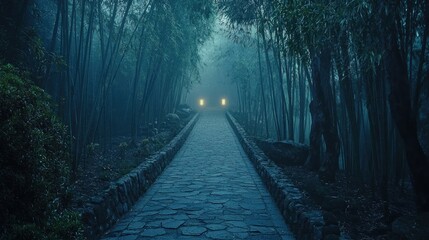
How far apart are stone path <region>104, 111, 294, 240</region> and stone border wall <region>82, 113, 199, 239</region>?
11 cm

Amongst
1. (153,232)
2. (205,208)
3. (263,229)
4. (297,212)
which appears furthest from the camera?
(205,208)

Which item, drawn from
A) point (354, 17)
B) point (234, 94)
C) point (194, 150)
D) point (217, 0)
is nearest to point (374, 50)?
point (354, 17)

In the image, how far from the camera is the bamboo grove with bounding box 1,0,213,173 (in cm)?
579

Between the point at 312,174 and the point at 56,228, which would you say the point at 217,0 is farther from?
the point at 56,228

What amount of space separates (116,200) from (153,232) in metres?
0.78

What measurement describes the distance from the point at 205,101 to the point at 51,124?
37.9 metres

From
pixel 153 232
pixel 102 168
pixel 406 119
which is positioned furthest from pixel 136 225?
pixel 406 119

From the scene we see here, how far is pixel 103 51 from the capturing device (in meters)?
7.72

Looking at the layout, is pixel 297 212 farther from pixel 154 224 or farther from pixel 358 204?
Result: pixel 154 224

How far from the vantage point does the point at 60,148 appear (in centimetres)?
361

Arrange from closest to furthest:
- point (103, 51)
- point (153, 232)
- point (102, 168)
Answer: point (153, 232), point (102, 168), point (103, 51)

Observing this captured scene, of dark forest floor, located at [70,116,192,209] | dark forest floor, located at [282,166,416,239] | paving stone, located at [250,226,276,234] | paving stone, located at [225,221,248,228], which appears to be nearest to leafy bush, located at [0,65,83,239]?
dark forest floor, located at [70,116,192,209]

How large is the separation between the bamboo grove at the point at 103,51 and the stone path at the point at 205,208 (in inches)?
69.2

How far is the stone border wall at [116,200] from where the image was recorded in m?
3.73
